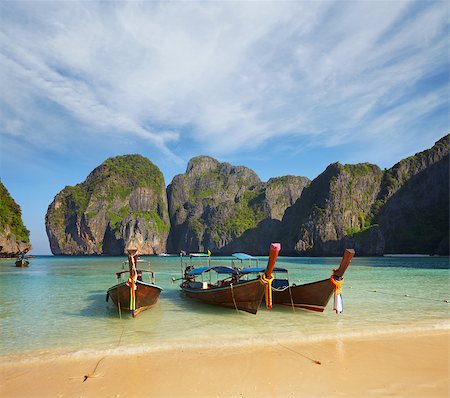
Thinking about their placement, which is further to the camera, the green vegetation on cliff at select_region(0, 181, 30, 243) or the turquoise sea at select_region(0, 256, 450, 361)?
the green vegetation on cliff at select_region(0, 181, 30, 243)

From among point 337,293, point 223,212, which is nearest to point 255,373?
point 337,293

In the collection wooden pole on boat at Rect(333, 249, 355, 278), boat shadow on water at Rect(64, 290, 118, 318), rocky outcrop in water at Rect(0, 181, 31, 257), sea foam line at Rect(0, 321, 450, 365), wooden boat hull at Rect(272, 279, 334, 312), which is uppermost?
rocky outcrop in water at Rect(0, 181, 31, 257)

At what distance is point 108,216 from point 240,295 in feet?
477

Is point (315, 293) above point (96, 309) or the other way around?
above

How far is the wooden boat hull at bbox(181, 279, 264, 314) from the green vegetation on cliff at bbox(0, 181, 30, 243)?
226ft

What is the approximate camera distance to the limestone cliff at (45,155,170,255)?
14025cm

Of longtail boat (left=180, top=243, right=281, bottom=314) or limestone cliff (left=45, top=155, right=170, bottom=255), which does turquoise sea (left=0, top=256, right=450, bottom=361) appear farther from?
limestone cliff (left=45, top=155, right=170, bottom=255)

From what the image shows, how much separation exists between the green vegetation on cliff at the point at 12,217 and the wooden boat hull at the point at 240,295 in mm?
68819

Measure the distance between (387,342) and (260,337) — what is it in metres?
3.56

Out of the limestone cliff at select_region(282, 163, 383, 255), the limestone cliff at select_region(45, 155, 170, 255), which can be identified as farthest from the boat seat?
the limestone cliff at select_region(45, 155, 170, 255)

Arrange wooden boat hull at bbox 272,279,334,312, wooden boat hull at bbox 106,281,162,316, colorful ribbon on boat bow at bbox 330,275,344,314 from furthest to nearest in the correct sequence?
wooden boat hull at bbox 106,281,162,316, wooden boat hull at bbox 272,279,334,312, colorful ribbon on boat bow at bbox 330,275,344,314

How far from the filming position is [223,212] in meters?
177

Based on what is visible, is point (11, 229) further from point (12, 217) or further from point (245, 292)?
point (245, 292)

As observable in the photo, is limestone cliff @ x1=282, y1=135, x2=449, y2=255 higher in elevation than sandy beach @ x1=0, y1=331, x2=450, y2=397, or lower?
higher
